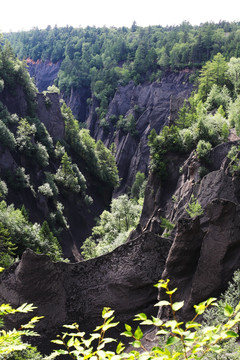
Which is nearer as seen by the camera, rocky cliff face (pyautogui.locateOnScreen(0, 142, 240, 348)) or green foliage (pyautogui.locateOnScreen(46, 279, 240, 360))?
green foliage (pyautogui.locateOnScreen(46, 279, 240, 360))

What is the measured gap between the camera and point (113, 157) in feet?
277

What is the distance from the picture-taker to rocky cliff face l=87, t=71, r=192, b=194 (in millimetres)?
90312

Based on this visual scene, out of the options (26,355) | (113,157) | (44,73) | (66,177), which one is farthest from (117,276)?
(44,73)

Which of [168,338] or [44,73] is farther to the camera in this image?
[44,73]

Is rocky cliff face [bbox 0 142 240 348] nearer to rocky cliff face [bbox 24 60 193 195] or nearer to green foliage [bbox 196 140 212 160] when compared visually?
green foliage [bbox 196 140 212 160]

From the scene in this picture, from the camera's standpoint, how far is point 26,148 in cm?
5900

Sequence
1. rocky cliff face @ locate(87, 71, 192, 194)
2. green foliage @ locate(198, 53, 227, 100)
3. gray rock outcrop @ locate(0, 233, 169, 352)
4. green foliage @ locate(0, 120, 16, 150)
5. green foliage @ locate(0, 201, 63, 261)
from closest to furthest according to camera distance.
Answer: gray rock outcrop @ locate(0, 233, 169, 352) < green foliage @ locate(0, 201, 63, 261) < green foliage @ locate(0, 120, 16, 150) < green foliage @ locate(198, 53, 227, 100) < rocky cliff face @ locate(87, 71, 192, 194)

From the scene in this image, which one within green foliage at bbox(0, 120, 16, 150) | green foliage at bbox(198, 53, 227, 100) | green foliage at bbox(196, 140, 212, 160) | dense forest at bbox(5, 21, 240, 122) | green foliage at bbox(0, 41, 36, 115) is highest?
dense forest at bbox(5, 21, 240, 122)


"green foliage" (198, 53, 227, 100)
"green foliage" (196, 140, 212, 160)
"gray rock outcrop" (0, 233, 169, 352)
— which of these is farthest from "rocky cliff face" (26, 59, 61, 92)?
"gray rock outcrop" (0, 233, 169, 352)

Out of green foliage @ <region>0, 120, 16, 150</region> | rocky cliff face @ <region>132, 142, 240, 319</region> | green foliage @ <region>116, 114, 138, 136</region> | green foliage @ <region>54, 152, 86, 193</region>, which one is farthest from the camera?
green foliage @ <region>116, 114, 138, 136</region>

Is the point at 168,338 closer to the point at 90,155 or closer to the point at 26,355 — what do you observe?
the point at 26,355

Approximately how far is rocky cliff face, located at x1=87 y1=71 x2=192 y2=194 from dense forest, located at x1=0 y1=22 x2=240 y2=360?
3.25m

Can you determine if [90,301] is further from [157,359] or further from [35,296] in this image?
[157,359]

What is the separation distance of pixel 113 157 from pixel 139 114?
24466 millimetres
